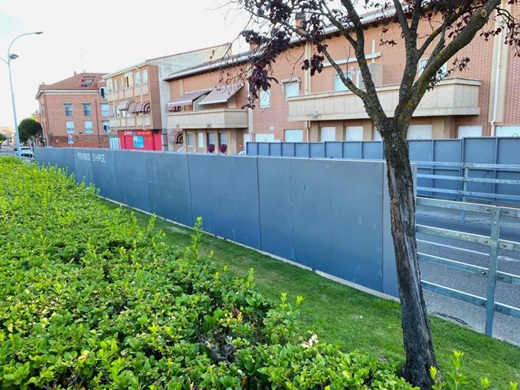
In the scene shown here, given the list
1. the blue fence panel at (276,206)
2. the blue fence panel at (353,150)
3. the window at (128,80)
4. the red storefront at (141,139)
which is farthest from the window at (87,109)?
the blue fence panel at (276,206)

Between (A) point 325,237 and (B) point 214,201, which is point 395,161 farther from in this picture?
(B) point 214,201

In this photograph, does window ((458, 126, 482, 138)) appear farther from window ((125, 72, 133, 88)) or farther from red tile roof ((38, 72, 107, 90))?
red tile roof ((38, 72, 107, 90))

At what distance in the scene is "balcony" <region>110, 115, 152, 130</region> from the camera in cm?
4460

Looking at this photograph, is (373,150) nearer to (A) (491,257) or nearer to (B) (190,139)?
(A) (491,257)

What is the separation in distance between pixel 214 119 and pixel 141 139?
58.2ft

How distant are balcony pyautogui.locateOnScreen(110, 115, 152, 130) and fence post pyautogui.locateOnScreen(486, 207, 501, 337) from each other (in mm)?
42475

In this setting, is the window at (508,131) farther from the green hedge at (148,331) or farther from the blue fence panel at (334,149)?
the green hedge at (148,331)

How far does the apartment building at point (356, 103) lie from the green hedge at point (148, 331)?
281cm

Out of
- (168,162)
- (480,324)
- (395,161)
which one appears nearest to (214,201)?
(168,162)

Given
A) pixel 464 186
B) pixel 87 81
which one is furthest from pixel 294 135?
pixel 87 81

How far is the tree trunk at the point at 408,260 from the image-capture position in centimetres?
314

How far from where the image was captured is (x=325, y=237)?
22.6ft

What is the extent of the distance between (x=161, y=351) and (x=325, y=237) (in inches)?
196

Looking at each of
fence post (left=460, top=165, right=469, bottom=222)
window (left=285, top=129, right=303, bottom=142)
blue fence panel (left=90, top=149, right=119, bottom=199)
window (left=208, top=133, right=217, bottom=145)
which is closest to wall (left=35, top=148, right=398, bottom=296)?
blue fence panel (left=90, top=149, right=119, bottom=199)
